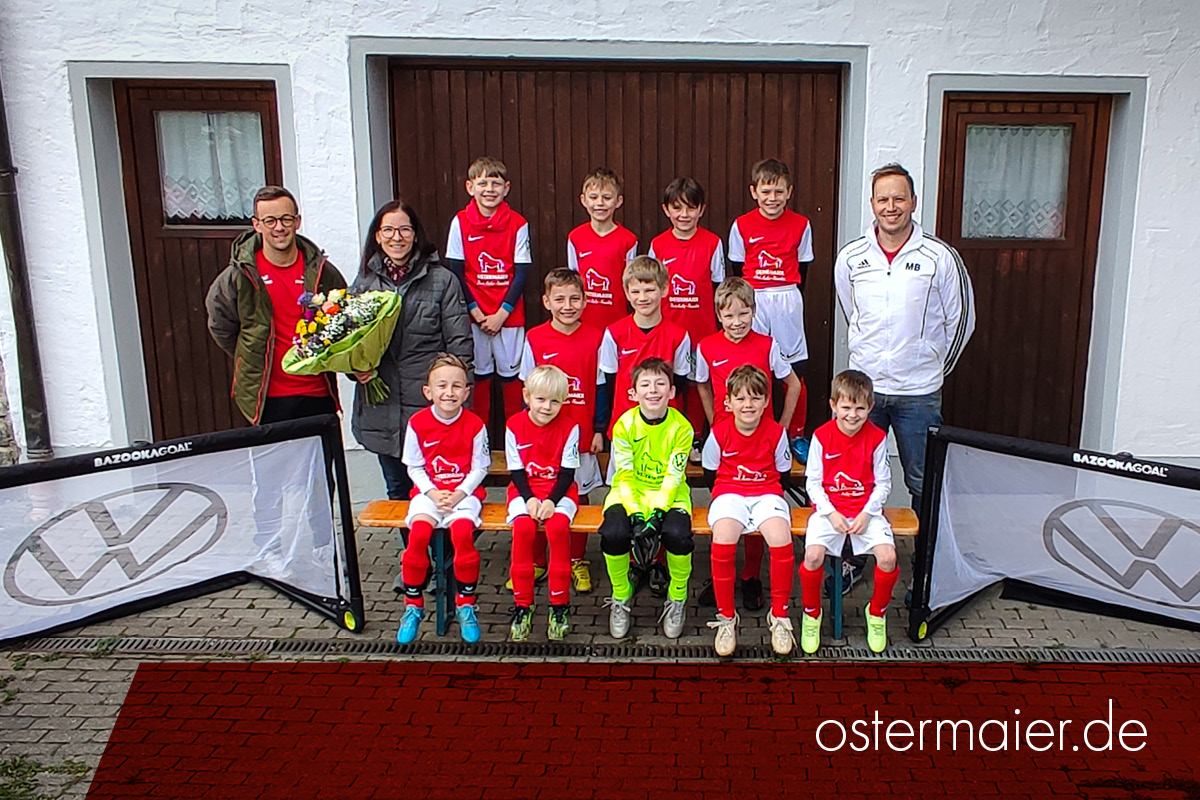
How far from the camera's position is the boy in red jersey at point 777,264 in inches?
227

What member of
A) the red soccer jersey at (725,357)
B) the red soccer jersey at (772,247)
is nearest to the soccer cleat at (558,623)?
the red soccer jersey at (725,357)

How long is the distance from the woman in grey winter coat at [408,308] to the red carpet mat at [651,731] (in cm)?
140

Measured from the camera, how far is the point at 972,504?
4.79m

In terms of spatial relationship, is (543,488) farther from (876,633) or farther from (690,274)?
(876,633)

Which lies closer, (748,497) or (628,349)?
(748,497)

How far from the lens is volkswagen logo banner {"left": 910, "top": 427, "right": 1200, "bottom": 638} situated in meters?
4.34

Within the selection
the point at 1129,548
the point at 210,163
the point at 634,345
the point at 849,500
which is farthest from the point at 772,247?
the point at 210,163

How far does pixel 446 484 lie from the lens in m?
5.05

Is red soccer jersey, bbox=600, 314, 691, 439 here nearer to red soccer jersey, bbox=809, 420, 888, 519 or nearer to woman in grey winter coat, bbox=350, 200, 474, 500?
woman in grey winter coat, bbox=350, 200, 474, 500

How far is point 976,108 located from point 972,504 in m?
2.87

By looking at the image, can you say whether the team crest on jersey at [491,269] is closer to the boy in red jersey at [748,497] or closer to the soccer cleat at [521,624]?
the boy in red jersey at [748,497]

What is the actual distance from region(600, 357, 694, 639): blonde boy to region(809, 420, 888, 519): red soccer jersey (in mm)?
673

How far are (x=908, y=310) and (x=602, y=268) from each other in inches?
66.2

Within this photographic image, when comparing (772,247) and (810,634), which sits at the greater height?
(772,247)
